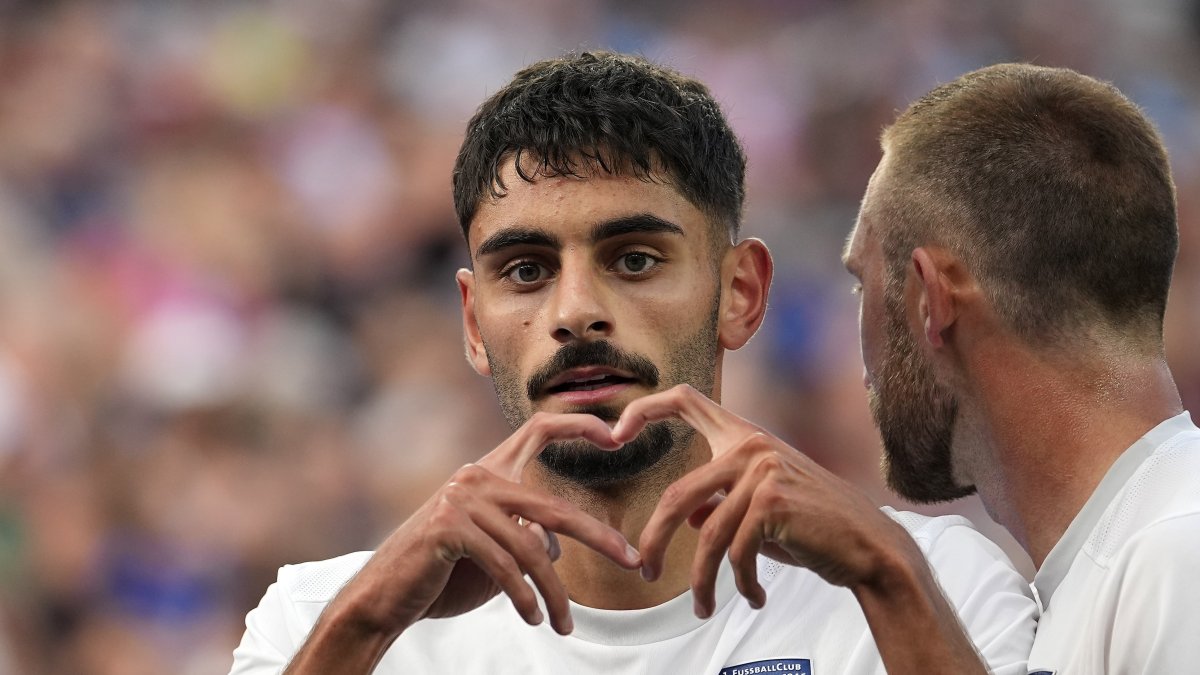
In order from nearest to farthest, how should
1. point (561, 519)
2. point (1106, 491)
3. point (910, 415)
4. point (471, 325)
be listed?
1. point (561, 519)
2. point (1106, 491)
3. point (910, 415)
4. point (471, 325)

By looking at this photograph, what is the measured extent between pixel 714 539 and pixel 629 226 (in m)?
0.89

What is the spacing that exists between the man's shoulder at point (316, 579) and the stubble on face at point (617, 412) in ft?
1.42

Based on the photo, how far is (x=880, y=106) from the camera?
7.94 metres

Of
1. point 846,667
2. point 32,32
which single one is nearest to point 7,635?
point 32,32

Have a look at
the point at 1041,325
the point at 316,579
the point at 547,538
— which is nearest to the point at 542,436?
the point at 547,538

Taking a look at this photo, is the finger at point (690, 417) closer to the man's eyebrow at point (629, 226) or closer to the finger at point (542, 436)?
the finger at point (542, 436)

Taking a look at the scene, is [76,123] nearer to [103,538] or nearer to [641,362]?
[103,538]

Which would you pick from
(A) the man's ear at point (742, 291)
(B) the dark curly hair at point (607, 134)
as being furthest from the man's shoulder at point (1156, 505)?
(B) the dark curly hair at point (607, 134)

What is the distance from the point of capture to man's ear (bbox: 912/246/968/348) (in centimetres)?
325

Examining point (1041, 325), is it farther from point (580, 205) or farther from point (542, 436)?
point (542, 436)

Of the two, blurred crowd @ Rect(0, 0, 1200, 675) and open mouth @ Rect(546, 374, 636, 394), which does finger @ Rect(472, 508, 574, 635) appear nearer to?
open mouth @ Rect(546, 374, 636, 394)

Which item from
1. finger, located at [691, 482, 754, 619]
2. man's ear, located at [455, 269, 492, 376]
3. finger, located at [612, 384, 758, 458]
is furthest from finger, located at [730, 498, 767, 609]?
man's ear, located at [455, 269, 492, 376]

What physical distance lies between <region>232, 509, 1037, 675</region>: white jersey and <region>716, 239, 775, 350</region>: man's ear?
1.72 feet

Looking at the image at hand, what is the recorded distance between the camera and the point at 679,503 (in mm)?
2533
